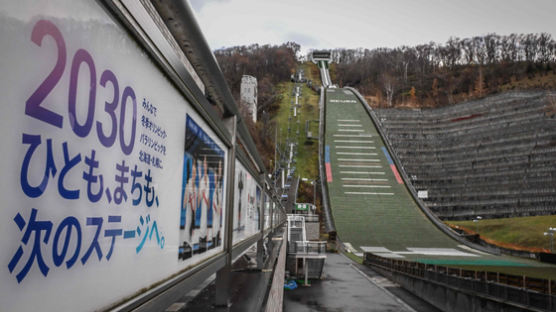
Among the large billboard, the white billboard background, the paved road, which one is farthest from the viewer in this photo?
the paved road

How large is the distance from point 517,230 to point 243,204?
133 ft

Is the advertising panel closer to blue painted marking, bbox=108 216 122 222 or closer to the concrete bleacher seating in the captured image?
blue painted marking, bbox=108 216 122 222

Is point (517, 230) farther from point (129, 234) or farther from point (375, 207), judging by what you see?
point (129, 234)

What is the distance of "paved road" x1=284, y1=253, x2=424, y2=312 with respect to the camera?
18.2 m

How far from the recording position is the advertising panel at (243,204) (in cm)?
423

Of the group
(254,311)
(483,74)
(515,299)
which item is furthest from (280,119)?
(254,311)

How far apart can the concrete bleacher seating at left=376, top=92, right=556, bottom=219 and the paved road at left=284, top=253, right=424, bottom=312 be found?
1072 inches

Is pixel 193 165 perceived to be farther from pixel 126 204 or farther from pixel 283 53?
pixel 283 53

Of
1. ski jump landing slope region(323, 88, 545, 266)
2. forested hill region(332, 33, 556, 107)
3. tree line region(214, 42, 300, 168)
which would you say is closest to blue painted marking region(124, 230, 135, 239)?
ski jump landing slope region(323, 88, 545, 266)

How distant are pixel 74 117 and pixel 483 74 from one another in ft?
364

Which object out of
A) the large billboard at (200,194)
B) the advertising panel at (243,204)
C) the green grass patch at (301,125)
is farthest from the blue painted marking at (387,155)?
the large billboard at (200,194)

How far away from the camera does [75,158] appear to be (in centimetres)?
112

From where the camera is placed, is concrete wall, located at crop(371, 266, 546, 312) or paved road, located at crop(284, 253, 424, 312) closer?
concrete wall, located at crop(371, 266, 546, 312)

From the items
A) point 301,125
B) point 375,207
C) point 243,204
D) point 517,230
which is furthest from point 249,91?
point 243,204
